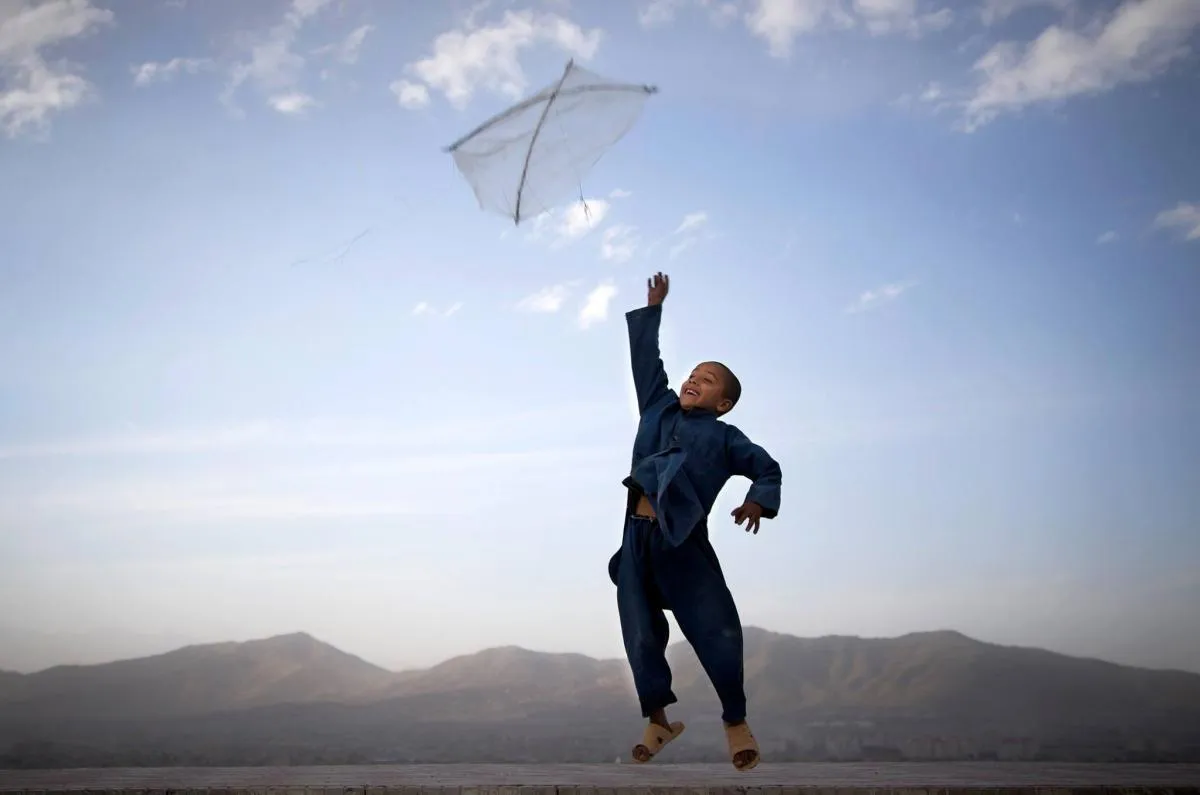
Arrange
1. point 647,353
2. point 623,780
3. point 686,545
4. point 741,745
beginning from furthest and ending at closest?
point 647,353
point 623,780
point 686,545
point 741,745

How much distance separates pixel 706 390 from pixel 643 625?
96cm

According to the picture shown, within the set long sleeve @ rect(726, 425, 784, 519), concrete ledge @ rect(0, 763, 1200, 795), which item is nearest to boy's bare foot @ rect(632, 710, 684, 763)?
concrete ledge @ rect(0, 763, 1200, 795)

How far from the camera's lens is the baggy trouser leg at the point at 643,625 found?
151 inches

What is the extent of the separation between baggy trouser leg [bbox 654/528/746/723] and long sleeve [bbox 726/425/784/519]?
27 centimetres

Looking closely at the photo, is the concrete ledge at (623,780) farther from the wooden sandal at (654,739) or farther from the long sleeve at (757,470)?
the long sleeve at (757,470)

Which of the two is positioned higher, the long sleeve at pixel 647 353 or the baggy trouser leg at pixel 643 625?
the long sleeve at pixel 647 353

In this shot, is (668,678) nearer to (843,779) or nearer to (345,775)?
(843,779)

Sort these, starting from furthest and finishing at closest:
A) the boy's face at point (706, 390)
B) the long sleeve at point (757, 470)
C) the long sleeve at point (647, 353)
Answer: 1. the long sleeve at point (647, 353)
2. the boy's face at point (706, 390)
3. the long sleeve at point (757, 470)

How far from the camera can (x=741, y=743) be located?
3.76 metres

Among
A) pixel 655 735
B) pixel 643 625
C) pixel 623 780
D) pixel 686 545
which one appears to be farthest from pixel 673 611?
pixel 623 780

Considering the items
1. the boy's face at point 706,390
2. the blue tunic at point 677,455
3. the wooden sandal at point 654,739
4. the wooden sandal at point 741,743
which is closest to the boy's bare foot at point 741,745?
the wooden sandal at point 741,743

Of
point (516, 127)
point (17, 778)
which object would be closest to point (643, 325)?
point (516, 127)

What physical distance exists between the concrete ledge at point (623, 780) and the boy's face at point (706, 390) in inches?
56.5

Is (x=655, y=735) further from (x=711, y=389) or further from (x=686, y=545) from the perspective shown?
(x=711, y=389)
